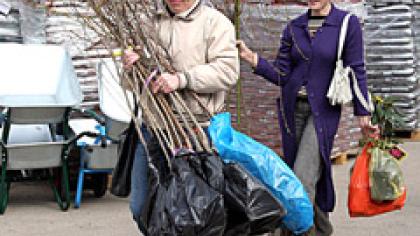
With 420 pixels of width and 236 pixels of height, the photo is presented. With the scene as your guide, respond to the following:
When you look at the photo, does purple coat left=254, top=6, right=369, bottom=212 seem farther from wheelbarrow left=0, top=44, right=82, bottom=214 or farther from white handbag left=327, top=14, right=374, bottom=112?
wheelbarrow left=0, top=44, right=82, bottom=214

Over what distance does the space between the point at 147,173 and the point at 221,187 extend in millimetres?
528

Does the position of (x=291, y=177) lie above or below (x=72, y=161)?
above

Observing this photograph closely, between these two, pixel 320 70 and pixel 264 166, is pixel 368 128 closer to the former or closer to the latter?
pixel 320 70

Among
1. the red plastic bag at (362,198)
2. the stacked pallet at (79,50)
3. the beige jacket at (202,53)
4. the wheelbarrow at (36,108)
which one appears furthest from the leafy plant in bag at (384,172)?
the stacked pallet at (79,50)

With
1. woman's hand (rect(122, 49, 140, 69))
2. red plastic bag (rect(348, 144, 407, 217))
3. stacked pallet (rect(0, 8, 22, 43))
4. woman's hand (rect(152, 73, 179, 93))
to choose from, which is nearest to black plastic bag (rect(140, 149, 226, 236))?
woman's hand (rect(152, 73, 179, 93))

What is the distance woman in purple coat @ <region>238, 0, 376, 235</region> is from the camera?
5.19 metres

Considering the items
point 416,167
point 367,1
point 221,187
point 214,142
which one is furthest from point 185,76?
point 367,1

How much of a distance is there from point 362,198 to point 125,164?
157cm

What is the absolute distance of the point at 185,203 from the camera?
12.6 feet

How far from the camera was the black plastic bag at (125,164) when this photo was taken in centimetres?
450

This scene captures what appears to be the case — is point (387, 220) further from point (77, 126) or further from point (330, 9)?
point (77, 126)

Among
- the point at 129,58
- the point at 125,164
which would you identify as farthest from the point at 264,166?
the point at 129,58

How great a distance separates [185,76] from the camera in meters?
4.30

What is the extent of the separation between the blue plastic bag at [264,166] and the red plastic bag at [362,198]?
3.39ft
